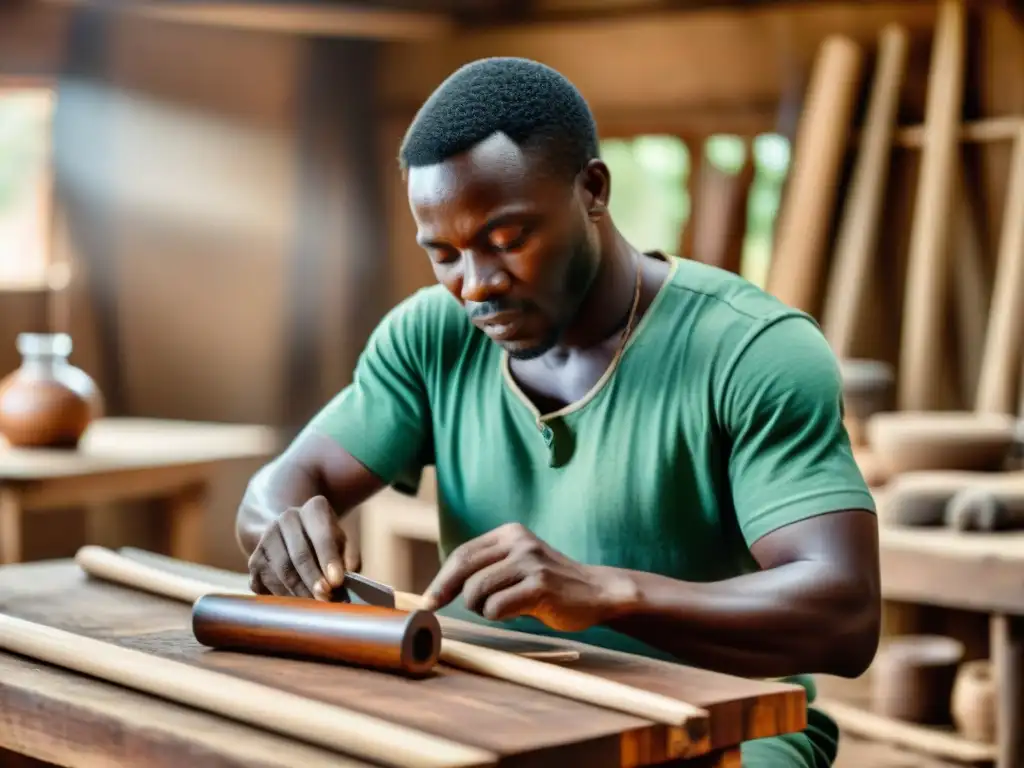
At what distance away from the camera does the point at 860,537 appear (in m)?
1.99

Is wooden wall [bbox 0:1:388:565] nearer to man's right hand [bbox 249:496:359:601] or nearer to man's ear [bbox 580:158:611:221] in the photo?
man's ear [bbox 580:158:611:221]

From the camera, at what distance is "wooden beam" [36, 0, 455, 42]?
21.1ft

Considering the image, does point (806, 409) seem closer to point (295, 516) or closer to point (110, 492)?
point (295, 516)

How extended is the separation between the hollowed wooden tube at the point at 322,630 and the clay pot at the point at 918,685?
307cm

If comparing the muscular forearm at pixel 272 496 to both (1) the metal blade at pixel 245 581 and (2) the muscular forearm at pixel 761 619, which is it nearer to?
(1) the metal blade at pixel 245 581

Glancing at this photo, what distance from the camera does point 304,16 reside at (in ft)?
21.7

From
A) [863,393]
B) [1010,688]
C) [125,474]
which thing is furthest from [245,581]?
[863,393]

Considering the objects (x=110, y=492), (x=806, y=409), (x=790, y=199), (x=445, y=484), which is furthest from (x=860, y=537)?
(x=790, y=199)

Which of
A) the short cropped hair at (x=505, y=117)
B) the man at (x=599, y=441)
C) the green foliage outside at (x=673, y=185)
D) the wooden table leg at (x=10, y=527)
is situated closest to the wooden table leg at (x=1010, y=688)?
Answer: the man at (x=599, y=441)

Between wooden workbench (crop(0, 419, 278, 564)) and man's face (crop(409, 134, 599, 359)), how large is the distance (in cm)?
278

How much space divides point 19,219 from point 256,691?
18.4 feet

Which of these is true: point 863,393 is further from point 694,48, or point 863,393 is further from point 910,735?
point 694,48

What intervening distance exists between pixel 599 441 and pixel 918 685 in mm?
2687

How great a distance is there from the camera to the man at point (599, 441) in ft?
6.35
